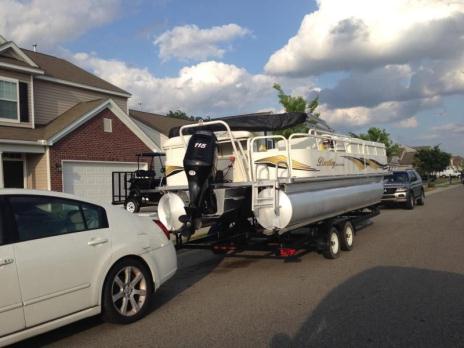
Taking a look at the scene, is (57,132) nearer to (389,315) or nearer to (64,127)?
(64,127)

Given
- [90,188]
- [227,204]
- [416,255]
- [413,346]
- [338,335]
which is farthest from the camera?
[90,188]

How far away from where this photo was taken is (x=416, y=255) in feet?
31.0

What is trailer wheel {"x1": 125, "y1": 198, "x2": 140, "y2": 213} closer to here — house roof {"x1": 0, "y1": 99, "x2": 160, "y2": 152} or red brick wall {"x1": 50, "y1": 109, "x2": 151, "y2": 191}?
red brick wall {"x1": 50, "y1": 109, "x2": 151, "y2": 191}

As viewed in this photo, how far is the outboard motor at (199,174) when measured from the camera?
7.42 meters

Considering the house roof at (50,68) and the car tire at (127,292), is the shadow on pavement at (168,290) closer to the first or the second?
the car tire at (127,292)

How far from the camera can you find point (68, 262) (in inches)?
193

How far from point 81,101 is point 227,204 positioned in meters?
17.4

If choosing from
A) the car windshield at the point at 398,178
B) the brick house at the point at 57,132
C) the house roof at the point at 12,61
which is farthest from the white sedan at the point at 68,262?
the car windshield at the point at 398,178

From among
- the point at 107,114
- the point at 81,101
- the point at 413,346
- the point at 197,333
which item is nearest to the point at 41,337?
the point at 197,333

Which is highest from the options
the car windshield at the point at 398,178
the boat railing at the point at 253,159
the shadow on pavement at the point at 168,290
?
the boat railing at the point at 253,159

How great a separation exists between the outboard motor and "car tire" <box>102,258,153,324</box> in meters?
1.77

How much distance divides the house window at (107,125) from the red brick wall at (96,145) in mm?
136

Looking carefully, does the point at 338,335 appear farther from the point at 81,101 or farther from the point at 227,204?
the point at 81,101

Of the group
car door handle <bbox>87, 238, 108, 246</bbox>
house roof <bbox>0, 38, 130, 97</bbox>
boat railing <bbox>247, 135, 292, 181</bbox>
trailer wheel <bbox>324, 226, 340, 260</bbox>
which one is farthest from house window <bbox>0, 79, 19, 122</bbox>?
car door handle <bbox>87, 238, 108, 246</bbox>
